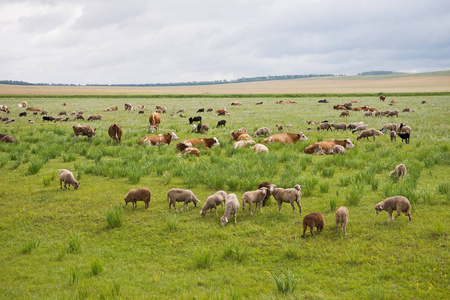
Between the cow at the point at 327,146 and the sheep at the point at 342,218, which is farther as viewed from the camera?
the cow at the point at 327,146

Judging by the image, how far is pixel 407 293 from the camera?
16.9 ft

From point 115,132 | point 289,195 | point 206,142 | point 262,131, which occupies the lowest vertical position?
point 289,195

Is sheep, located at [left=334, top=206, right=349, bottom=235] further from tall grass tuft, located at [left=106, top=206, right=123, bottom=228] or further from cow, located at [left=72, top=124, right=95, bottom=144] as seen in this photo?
cow, located at [left=72, top=124, right=95, bottom=144]

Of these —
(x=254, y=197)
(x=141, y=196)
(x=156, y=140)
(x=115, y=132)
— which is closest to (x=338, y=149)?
(x=254, y=197)

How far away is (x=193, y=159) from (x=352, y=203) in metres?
8.09

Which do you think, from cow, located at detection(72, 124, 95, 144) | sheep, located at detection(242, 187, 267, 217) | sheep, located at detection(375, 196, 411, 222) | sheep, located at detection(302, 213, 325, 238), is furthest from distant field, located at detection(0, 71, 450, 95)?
sheep, located at detection(302, 213, 325, 238)

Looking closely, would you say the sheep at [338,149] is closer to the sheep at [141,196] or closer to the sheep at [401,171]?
the sheep at [401,171]

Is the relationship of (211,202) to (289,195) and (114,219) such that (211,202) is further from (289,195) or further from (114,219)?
(114,219)

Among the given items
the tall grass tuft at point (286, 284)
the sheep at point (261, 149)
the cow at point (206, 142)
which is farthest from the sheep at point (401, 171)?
the cow at point (206, 142)

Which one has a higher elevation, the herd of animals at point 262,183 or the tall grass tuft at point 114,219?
the herd of animals at point 262,183

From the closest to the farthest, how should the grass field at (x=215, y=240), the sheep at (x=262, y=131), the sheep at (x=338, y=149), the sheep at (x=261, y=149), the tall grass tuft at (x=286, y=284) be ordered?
the tall grass tuft at (x=286, y=284), the grass field at (x=215, y=240), the sheep at (x=338, y=149), the sheep at (x=261, y=149), the sheep at (x=262, y=131)

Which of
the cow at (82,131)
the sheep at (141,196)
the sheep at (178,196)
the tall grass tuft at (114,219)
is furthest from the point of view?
the cow at (82,131)

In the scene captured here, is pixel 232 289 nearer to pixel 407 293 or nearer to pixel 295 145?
pixel 407 293

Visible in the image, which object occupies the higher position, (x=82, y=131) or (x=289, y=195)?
(x=82, y=131)
